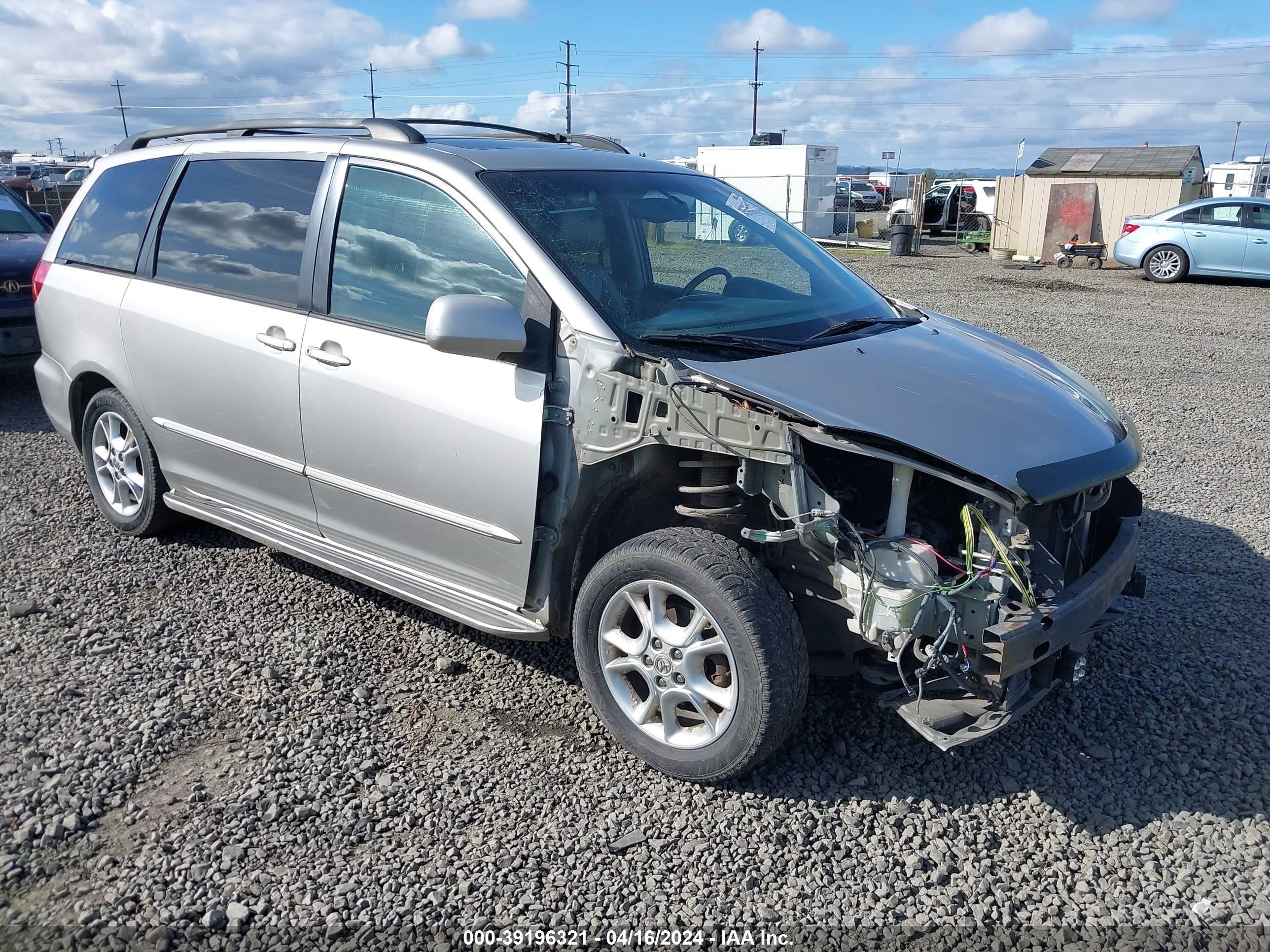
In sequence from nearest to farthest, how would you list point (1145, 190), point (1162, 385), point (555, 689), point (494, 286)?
point (494, 286) < point (555, 689) < point (1162, 385) < point (1145, 190)

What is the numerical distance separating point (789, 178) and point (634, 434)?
25015mm

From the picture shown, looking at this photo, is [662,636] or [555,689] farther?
[555,689]

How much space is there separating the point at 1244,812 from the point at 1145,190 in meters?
22.6

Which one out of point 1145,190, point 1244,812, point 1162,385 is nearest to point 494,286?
point 1244,812

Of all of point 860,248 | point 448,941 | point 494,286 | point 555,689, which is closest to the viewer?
point 448,941

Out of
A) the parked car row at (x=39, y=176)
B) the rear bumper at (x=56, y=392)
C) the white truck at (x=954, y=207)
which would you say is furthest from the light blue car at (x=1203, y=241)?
the parked car row at (x=39, y=176)

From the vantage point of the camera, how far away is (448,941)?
102 inches

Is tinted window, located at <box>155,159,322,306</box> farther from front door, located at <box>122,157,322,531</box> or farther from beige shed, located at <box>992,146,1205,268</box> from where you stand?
beige shed, located at <box>992,146,1205,268</box>

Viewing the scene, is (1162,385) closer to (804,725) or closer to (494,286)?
(804,725)

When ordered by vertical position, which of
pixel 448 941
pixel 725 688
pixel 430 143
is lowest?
pixel 448 941

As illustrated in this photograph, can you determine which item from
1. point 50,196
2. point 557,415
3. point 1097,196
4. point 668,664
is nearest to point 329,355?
point 557,415

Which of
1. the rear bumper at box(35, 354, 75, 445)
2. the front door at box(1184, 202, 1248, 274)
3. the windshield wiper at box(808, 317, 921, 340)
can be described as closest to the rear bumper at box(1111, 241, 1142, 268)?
the front door at box(1184, 202, 1248, 274)

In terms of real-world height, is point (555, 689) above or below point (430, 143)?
below

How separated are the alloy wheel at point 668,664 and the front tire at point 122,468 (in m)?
2.78
